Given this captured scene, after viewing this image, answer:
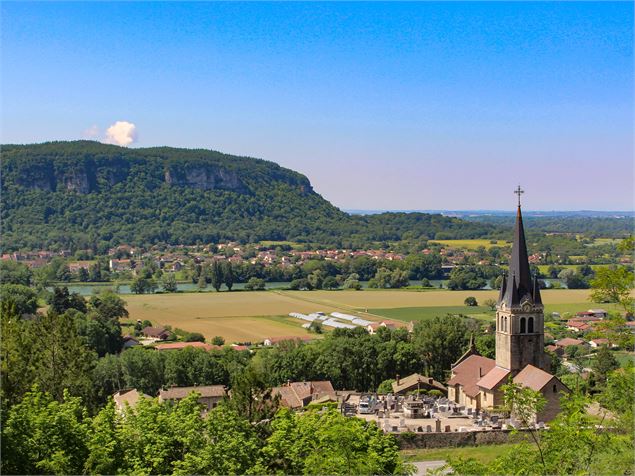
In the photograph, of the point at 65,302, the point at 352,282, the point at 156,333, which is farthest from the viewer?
the point at 352,282

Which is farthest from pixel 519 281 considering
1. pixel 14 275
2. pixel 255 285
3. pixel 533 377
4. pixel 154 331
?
pixel 14 275

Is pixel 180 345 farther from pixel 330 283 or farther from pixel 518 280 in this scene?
pixel 330 283

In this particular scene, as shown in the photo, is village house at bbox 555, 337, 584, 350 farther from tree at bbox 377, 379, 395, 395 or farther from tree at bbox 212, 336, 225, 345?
tree at bbox 212, 336, 225, 345

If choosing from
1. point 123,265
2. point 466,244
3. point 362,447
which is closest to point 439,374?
point 362,447

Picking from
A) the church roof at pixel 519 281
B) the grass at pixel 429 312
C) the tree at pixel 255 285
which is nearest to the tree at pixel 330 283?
the tree at pixel 255 285

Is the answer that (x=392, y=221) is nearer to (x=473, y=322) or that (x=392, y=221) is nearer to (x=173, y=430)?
(x=473, y=322)

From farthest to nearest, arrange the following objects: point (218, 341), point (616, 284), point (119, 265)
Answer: point (119, 265), point (218, 341), point (616, 284)
